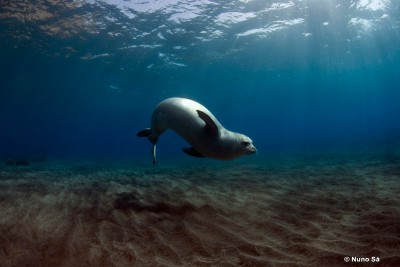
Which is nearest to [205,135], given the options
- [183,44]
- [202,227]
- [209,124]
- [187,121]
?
[209,124]

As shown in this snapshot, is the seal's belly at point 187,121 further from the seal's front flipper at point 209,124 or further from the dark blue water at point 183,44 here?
the dark blue water at point 183,44

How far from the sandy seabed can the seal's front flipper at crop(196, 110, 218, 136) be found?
1652 millimetres

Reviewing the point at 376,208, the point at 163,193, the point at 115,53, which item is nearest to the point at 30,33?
the point at 115,53

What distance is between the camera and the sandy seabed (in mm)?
3590

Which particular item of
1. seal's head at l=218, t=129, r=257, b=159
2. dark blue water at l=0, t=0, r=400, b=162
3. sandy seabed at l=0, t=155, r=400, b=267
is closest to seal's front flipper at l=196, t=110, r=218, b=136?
seal's head at l=218, t=129, r=257, b=159

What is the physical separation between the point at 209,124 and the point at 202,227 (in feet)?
6.12

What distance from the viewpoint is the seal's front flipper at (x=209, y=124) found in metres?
3.85

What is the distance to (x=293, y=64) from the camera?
125ft

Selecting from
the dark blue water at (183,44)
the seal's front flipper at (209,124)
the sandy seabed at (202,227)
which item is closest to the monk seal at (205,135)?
the seal's front flipper at (209,124)

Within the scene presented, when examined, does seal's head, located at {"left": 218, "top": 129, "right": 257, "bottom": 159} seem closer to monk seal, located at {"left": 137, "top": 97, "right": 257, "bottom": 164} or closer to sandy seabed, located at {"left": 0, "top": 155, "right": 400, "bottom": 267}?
monk seal, located at {"left": 137, "top": 97, "right": 257, "bottom": 164}

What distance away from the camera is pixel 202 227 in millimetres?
4652

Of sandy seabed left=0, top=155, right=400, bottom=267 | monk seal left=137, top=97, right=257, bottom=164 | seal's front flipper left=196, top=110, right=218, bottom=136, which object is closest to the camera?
sandy seabed left=0, top=155, right=400, bottom=267

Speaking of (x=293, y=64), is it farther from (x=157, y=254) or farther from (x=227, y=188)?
(x=157, y=254)

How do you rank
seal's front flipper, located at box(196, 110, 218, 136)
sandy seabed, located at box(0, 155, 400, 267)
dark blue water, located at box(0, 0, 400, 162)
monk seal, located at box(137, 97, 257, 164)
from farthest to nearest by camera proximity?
dark blue water, located at box(0, 0, 400, 162) < monk seal, located at box(137, 97, 257, 164) < seal's front flipper, located at box(196, 110, 218, 136) < sandy seabed, located at box(0, 155, 400, 267)
